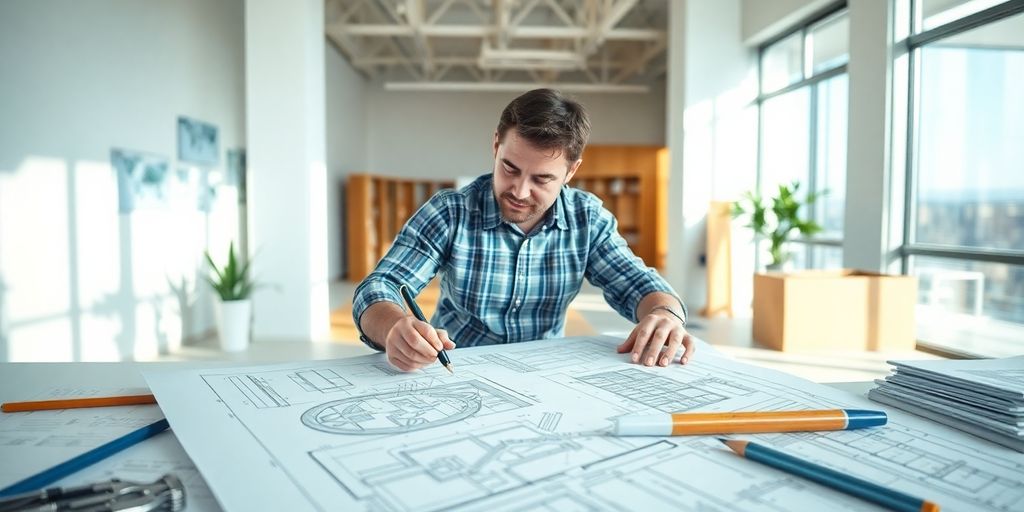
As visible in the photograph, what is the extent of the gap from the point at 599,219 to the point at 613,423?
0.94m

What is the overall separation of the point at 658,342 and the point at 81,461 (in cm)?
97

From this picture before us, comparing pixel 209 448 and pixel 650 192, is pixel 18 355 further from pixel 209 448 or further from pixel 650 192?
pixel 650 192

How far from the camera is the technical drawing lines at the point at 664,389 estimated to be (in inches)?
36.9

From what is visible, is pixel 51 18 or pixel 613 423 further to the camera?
pixel 51 18

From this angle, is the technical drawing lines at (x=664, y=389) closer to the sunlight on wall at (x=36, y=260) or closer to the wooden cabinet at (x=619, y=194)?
the sunlight on wall at (x=36, y=260)

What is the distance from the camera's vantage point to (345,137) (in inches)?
390

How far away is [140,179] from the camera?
427 cm

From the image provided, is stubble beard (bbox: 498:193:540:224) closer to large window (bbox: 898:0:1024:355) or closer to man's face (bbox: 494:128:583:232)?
man's face (bbox: 494:128:583:232)

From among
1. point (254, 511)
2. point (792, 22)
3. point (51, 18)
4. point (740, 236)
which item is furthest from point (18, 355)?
point (792, 22)

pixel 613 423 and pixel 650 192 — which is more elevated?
pixel 650 192

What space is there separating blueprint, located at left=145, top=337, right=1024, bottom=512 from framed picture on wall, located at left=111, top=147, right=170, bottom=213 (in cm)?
374

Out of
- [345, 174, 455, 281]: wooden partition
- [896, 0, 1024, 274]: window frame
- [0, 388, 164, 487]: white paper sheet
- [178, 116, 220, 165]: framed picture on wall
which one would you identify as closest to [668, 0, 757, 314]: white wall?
[896, 0, 1024, 274]: window frame

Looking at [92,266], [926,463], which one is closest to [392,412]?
[926,463]

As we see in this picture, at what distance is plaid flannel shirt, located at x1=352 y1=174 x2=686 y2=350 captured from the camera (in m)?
1.56
